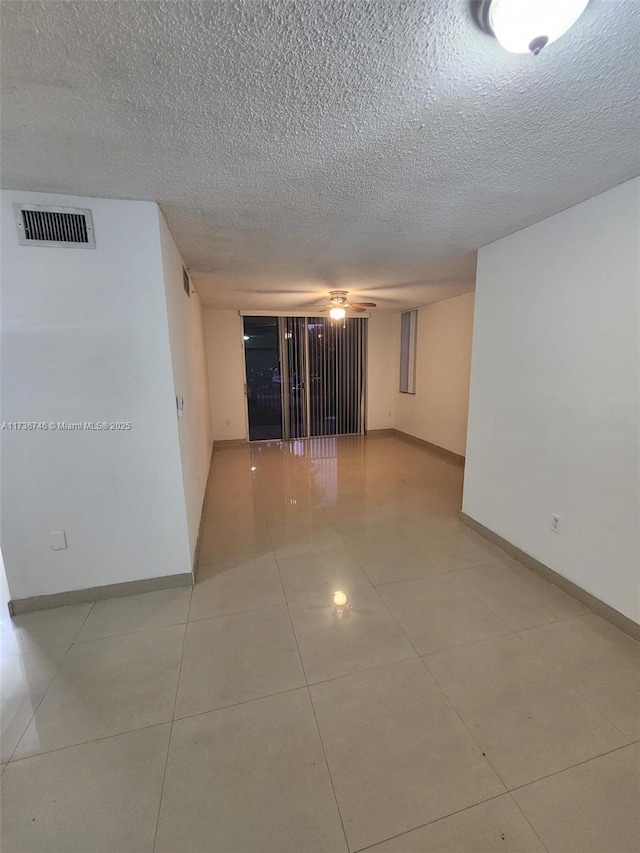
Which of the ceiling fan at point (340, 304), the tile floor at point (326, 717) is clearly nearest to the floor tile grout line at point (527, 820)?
the tile floor at point (326, 717)

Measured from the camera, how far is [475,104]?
1191 millimetres

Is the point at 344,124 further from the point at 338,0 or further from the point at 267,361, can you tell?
the point at 267,361

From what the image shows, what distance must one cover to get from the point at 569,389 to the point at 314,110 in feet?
6.70

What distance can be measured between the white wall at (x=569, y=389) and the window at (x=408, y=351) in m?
3.09

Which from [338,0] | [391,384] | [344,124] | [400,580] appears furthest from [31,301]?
[391,384]

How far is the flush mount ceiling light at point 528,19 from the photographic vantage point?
0.83 meters

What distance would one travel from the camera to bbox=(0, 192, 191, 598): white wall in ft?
6.16

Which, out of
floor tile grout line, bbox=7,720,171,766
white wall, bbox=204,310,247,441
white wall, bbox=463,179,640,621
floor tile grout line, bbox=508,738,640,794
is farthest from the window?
floor tile grout line, bbox=7,720,171,766

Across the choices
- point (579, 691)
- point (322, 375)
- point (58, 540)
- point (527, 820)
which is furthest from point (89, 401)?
point (322, 375)

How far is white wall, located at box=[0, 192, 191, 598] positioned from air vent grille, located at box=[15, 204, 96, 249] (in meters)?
0.03

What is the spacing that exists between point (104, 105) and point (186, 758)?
238 centimetres

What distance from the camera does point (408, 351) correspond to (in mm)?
6074

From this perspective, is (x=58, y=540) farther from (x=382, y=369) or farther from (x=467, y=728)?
(x=382, y=369)

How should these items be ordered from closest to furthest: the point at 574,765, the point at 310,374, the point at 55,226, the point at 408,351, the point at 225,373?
the point at 574,765 < the point at 55,226 < the point at 225,373 < the point at 408,351 < the point at 310,374
